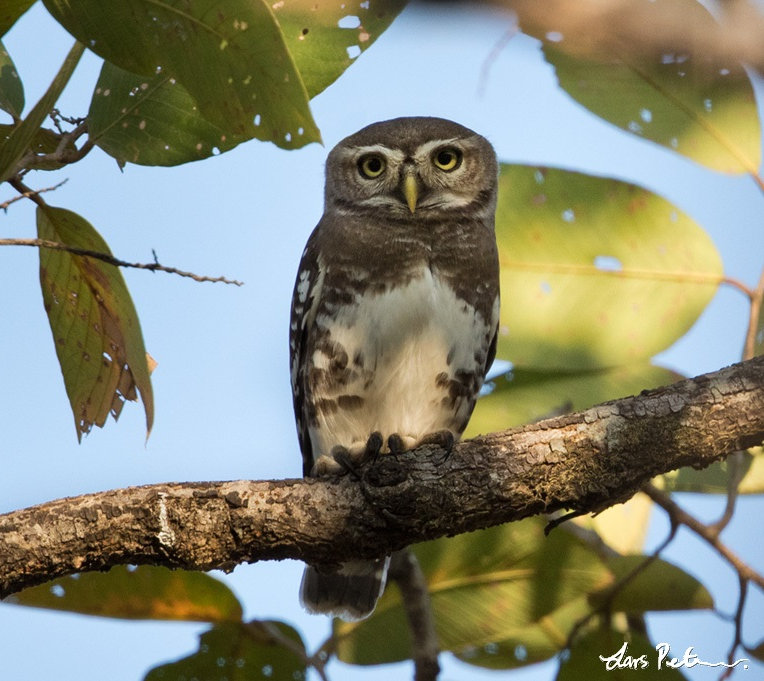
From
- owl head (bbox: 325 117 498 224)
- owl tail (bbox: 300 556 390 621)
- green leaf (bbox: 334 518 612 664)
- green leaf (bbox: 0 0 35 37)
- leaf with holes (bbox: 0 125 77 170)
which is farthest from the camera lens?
owl head (bbox: 325 117 498 224)

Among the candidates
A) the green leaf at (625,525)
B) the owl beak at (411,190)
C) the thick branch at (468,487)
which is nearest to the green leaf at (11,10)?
the thick branch at (468,487)

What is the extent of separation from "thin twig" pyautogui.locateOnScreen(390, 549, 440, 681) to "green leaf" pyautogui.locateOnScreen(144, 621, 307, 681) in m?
0.46

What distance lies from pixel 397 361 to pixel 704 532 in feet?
4.43

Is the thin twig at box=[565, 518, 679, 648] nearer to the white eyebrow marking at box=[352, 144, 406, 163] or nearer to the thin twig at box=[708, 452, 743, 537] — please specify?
the thin twig at box=[708, 452, 743, 537]

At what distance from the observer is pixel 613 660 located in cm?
354

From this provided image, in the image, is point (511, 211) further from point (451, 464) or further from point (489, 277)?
point (451, 464)

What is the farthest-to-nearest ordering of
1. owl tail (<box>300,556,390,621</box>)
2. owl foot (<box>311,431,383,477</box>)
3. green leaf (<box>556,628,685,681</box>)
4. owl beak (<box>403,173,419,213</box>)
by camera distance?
1. owl beak (<box>403,173,419,213</box>)
2. owl tail (<box>300,556,390,621</box>)
3. green leaf (<box>556,628,685,681</box>)
4. owl foot (<box>311,431,383,477</box>)

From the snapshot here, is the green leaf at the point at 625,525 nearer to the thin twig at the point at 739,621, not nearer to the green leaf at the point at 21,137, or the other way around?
the thin twig at the point at 739,621

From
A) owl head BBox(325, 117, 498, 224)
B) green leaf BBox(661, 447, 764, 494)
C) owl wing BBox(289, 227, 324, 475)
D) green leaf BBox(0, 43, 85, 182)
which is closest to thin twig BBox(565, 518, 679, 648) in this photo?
green leaf BBox(661, 447, 764, 494)

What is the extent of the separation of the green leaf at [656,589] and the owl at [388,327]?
2.68ft

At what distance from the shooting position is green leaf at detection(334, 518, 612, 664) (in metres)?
3.83

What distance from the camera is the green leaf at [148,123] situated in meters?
2.68

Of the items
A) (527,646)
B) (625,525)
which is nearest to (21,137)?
(527,646)

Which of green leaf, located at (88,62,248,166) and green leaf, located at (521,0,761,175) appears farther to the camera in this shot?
green leaf, located at (521,0,761,175)
